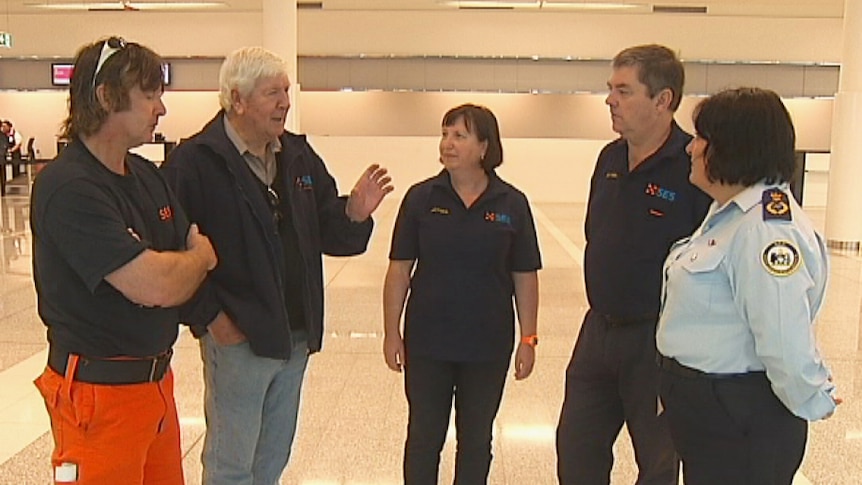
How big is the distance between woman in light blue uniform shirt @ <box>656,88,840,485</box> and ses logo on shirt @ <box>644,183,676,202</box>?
1.80ft

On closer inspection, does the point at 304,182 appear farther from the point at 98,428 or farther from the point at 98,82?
the point at 98,428

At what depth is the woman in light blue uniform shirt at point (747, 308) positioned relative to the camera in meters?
1.76

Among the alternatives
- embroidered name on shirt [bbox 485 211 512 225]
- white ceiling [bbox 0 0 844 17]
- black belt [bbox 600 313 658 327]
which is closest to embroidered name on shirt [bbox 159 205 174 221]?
embroidered name on shirt [bbox 485 211 512 225]

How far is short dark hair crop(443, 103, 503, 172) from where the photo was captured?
106 inches

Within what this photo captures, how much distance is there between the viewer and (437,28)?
1722 centimetres

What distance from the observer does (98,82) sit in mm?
1865

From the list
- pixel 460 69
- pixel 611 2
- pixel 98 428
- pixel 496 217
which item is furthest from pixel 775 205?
pixel 460 69

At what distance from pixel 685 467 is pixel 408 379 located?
104 cm

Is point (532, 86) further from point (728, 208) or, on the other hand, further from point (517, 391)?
point (728, 208)

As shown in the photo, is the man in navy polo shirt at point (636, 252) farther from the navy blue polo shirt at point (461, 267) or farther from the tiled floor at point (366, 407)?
the tiled floor at point (366, 407)

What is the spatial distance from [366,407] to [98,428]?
2.44m

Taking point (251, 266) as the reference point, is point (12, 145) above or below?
below

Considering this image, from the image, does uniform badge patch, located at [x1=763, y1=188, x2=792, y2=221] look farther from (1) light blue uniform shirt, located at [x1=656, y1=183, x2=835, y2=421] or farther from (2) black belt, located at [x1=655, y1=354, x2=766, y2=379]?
(2) black belt, located at [x1=655, y1=354, x2=766, y2=379]

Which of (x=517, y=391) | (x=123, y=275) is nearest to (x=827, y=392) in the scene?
(x=123, y=275)
